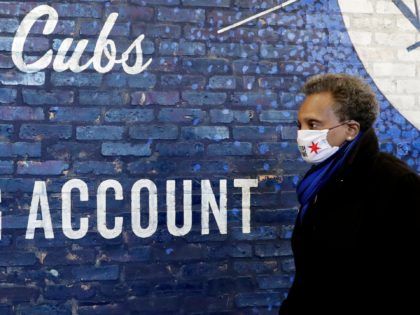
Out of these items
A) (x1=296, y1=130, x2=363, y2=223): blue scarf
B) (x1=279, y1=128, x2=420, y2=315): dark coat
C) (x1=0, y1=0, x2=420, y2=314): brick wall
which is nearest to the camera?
(x1=279, y1=128, x2=420, y2=315): dark coat

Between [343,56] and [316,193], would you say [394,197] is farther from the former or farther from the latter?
[343,56]

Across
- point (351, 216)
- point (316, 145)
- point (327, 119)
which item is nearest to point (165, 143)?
point (316, 145)

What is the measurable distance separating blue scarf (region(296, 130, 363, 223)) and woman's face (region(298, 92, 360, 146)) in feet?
0.10

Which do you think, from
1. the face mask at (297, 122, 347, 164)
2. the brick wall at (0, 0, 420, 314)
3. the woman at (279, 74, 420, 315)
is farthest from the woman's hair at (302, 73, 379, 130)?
the brick wall at (0, 0, 420, 314)

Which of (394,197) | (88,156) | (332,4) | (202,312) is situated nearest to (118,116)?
(88,156)

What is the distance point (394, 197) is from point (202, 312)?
1.70m

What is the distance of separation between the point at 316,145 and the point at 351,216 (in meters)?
0.40

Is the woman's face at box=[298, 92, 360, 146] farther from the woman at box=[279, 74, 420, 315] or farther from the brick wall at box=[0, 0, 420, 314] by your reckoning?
the brick wall at box=[0, 0, 420, 314]

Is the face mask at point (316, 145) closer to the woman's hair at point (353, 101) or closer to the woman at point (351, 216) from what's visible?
the woman at point (351, 216)

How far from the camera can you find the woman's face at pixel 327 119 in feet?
6.95

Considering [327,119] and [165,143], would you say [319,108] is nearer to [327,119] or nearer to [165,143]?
[327,119]

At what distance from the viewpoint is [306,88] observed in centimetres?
224

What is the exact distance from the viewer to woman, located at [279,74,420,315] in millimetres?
1825

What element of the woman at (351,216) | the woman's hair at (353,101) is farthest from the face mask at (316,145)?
the woman's hair at (353,101)
